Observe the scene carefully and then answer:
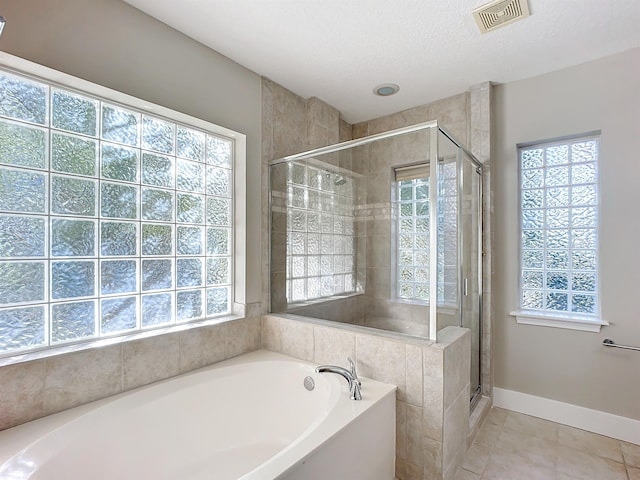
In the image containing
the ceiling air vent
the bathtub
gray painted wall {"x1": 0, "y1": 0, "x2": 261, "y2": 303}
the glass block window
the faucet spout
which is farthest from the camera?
the glass block window

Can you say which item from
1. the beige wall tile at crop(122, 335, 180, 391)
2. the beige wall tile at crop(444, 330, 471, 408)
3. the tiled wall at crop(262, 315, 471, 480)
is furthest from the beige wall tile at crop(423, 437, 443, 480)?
the beige wall tile at crop(122, 335, 180, 391)

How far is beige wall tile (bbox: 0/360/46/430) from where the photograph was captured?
4.40ft

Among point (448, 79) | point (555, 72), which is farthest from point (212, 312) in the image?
point (555, 72)

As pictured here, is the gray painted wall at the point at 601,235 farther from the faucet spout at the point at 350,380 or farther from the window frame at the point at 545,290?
the faucet spout at the point at 350,380

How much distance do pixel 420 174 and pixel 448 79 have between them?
80cm

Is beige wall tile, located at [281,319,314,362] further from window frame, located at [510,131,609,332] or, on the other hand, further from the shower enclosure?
window frame, located at [510,131,609,332]

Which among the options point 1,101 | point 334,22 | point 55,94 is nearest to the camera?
point 1,101

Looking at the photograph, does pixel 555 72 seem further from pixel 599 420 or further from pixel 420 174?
pixel 599 420

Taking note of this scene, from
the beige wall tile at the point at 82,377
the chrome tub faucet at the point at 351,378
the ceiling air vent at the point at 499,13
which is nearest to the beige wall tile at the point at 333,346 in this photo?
the chrome tub faucet at the point at 351,378

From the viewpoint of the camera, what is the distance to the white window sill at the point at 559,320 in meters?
2.20

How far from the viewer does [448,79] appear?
253 centimetres

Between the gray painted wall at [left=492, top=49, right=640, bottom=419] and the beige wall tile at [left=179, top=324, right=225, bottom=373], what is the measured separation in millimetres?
2166

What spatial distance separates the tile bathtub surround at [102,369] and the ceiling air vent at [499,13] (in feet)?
8.02

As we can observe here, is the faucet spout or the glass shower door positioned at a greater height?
the glass shower door
